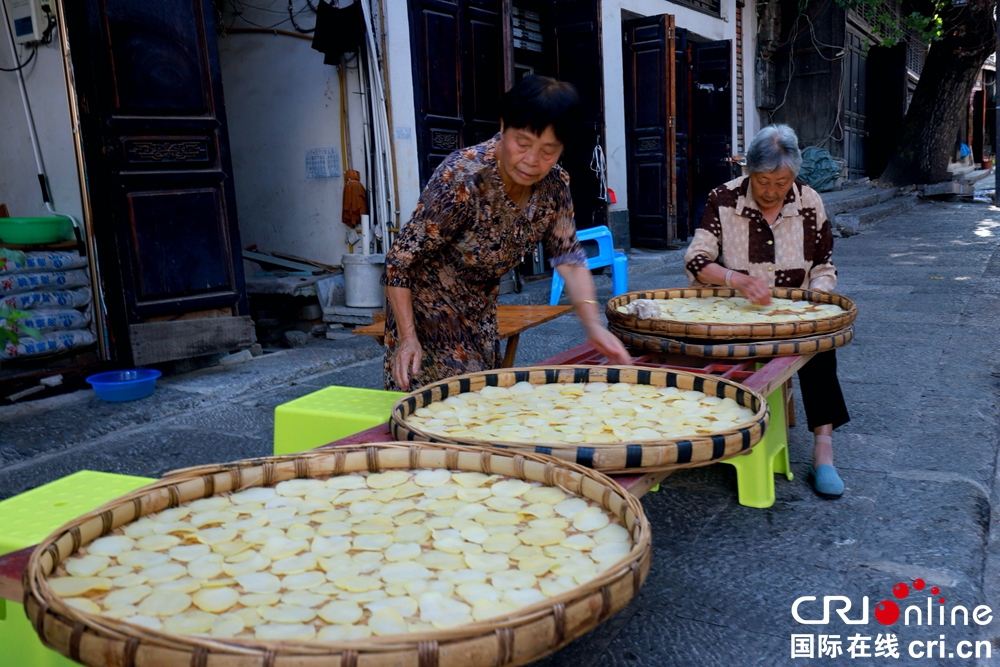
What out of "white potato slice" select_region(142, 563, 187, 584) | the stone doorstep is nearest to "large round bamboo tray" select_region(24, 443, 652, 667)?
"white potato slice" select_region(142, 563, 187, 584)

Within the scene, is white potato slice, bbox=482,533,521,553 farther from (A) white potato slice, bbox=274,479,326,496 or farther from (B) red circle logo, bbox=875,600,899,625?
(B) red circle logo, bbox=875,600,899,625

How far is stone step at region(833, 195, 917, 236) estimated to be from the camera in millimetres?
10648

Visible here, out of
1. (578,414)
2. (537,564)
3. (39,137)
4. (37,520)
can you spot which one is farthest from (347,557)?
(39,137)

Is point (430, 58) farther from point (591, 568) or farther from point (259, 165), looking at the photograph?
point (591, 568)

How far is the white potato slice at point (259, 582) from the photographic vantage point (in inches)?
39.8

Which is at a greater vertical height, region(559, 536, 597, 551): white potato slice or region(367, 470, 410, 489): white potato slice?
region(367, 470, 410, 489): white potato slice

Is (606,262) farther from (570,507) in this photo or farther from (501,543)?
(501,543)

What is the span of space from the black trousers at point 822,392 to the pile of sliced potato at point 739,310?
0.26 metres

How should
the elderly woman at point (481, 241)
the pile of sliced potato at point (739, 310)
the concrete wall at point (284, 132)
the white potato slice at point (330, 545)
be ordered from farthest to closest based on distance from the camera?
1. the concrete wall at point (284, 132)
2. the pile of sliced potato at point (739, 310)
3. the elderly woman at point (481, 241)
4. the white potato slice at point (330, 545)

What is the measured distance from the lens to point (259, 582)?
1026 millimetres

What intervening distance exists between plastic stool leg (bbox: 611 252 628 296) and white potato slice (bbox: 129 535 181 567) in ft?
17.3

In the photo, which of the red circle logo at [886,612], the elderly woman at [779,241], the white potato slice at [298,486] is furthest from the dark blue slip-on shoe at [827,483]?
the white potato slice at [298,486]

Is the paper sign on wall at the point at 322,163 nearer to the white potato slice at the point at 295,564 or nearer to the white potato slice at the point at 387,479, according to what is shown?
the white potato slice at the point at 387,479

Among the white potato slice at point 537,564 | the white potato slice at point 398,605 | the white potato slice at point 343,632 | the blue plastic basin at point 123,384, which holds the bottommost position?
the blue plastic basin at point 123,384
